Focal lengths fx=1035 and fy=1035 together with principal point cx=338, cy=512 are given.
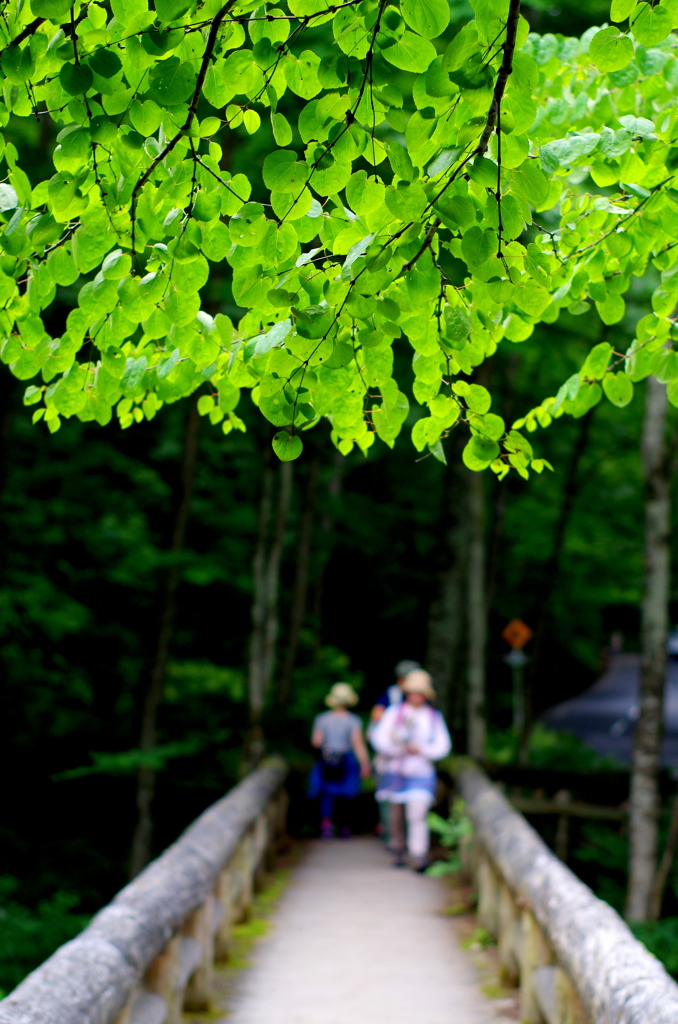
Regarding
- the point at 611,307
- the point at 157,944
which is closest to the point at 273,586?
the point at 157,944

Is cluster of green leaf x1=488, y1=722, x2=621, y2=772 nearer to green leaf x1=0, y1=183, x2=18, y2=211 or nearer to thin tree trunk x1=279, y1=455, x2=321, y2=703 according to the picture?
thin tree trunk x1=279, y1=455, x2=321, y2=703

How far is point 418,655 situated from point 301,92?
73.6 ft

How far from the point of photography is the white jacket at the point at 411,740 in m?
9.82

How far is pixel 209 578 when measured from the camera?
15500 millimetres

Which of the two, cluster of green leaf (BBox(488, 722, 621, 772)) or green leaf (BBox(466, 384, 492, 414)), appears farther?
cluster of green leaf (BBox(488, 722, 621, 772))

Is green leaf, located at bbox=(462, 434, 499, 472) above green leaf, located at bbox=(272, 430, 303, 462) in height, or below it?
above

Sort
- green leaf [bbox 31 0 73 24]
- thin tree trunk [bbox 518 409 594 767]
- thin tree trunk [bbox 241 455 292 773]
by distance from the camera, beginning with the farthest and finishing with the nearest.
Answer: thin tree trunk [bbox 518 409 594 767]
thin tree trunk [bbox 241 455 292 773]
green leaf [bbox 31 0 73 24]

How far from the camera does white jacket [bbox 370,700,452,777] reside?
9.82 meters

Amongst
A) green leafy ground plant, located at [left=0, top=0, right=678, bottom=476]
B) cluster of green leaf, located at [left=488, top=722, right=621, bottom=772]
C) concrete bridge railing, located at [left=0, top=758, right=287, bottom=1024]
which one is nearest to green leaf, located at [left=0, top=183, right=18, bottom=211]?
green leafy ground plant, located at [left=0, top=0, right=678, bottom=476]

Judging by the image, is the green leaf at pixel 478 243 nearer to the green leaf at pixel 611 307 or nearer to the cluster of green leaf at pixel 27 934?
the green leaf at pixel 611 307

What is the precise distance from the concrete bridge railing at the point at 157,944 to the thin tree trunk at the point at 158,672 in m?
4.41

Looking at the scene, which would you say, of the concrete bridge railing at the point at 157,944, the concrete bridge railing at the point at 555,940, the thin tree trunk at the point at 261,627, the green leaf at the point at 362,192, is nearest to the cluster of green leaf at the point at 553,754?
the thin tree trunk at the point at 261,627

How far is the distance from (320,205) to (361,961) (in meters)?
5.25

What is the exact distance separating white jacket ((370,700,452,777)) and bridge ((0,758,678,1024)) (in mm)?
484
